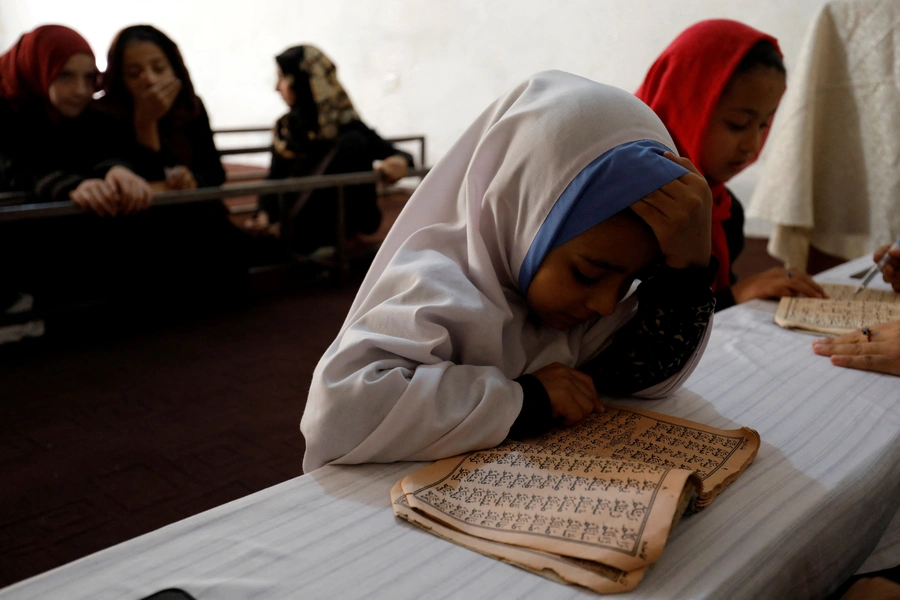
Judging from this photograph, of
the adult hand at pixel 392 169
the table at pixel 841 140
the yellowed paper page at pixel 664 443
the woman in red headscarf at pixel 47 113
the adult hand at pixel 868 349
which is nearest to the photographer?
the yellowed paper page at pixel 664 443

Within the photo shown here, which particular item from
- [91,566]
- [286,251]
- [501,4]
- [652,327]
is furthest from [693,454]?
[501,4]

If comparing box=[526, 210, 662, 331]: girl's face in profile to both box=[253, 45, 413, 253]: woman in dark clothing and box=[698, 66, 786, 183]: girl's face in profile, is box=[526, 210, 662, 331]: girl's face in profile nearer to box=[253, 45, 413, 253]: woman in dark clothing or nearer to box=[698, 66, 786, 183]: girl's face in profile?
box=[698, 66, 786, 183]: girl's face in profile

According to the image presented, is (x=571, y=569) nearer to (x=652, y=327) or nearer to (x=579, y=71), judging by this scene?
(x=652, y=327)

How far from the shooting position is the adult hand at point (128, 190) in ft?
8.55

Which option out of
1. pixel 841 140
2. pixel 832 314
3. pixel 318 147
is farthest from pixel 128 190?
pixel 841 140

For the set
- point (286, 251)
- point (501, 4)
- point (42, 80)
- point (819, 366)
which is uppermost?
point (501, 4)

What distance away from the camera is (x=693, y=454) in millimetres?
933

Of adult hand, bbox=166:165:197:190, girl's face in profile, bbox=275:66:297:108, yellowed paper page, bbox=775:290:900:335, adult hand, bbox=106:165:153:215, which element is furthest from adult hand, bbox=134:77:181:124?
yellowed paper page, bbox=775:290:900:335

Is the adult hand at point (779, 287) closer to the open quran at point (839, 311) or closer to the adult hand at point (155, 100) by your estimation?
the open quran at point (839, 311)

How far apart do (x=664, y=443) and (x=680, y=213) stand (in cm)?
29

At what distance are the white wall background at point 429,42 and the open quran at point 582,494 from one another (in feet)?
12.0

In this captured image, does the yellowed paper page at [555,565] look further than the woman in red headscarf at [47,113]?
No

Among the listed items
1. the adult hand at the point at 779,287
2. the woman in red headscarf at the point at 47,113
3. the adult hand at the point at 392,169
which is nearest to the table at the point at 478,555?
the adult hand at the point at 779,287

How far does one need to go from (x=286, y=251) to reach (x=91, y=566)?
338 cm
